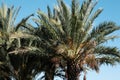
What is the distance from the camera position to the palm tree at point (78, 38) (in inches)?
878

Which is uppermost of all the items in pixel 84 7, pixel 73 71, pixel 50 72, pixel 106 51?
pixel 84 7

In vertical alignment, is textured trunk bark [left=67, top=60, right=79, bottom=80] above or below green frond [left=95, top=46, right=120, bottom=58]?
below

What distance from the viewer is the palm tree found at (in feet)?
73.2

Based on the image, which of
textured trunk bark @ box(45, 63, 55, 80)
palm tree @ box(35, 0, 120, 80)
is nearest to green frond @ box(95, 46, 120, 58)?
palm tree @ box(35, 0, 120, 80)

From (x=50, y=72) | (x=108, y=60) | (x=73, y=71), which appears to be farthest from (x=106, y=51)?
(x=50, y=72)

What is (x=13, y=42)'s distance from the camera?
2691 centimetres

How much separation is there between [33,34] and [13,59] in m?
3.89

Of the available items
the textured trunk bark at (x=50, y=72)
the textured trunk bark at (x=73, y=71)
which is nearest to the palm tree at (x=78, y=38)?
the textured trunk bark at (x=73, y=71)

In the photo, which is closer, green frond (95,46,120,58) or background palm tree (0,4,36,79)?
green frond (95,46,120,58)

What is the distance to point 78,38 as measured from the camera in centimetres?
2244

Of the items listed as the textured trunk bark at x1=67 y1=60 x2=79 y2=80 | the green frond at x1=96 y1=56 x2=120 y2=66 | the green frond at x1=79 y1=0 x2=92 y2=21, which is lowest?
the textured trunk bark at x1=67 y1=60 x2=79 y2=80

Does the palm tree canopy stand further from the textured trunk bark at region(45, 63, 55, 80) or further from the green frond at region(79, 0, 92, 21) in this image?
the textured trunk bark at region(45, 63, 55, 80)

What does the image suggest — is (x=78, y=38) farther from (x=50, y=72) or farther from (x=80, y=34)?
(x=50, y=72)

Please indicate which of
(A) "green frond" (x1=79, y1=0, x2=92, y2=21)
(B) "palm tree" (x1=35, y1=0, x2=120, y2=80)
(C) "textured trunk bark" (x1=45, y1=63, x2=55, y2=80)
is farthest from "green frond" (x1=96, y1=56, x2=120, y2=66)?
(C) "textured trunk bark" (x1=45, y1=63, x2=55, y2=80)
